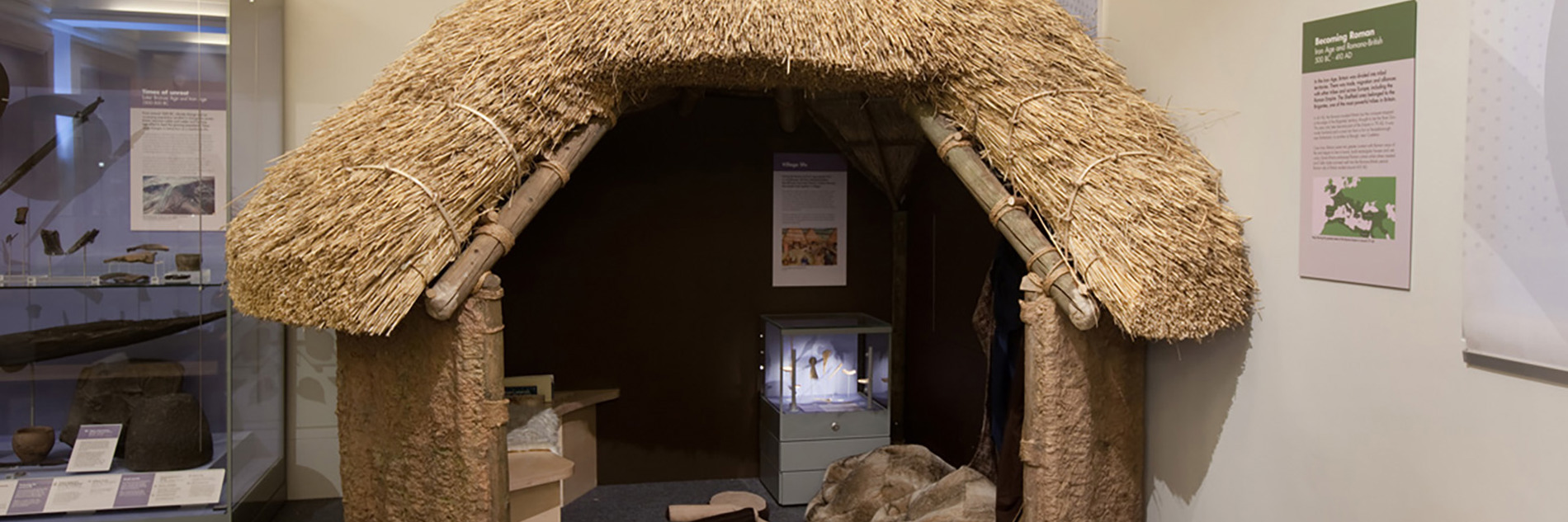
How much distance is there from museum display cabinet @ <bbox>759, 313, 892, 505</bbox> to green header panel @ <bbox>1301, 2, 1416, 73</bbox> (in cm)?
224

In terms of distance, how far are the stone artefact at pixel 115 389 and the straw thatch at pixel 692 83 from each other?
1.01 metres

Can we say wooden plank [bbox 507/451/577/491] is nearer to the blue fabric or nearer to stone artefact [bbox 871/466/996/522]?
stone artefact [bbox 871/466/996/522]

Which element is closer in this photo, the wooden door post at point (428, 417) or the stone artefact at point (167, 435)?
the wooden door post at point (428, 417)

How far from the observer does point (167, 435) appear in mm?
3479

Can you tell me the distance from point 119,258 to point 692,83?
2278mm

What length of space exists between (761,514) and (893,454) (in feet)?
2.13

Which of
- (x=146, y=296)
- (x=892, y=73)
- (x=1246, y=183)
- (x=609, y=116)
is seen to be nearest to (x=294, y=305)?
(x=609, y=116)

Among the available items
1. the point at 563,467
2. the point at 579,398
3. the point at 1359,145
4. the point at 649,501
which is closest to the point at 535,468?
the point at 563,467

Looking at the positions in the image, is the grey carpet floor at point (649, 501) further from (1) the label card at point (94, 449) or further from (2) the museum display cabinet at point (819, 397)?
(1) the label card at point (94, 449)

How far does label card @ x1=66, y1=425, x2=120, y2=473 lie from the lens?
3.40m

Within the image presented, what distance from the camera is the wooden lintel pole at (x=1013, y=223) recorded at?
108 inches

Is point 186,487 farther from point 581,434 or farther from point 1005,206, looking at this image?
point 1005,206

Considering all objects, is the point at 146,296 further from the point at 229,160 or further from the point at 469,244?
the point at 469,244

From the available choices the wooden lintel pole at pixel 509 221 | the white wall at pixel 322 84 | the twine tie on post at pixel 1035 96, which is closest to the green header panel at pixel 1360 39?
the twine tie on post at pixel 1035 96
